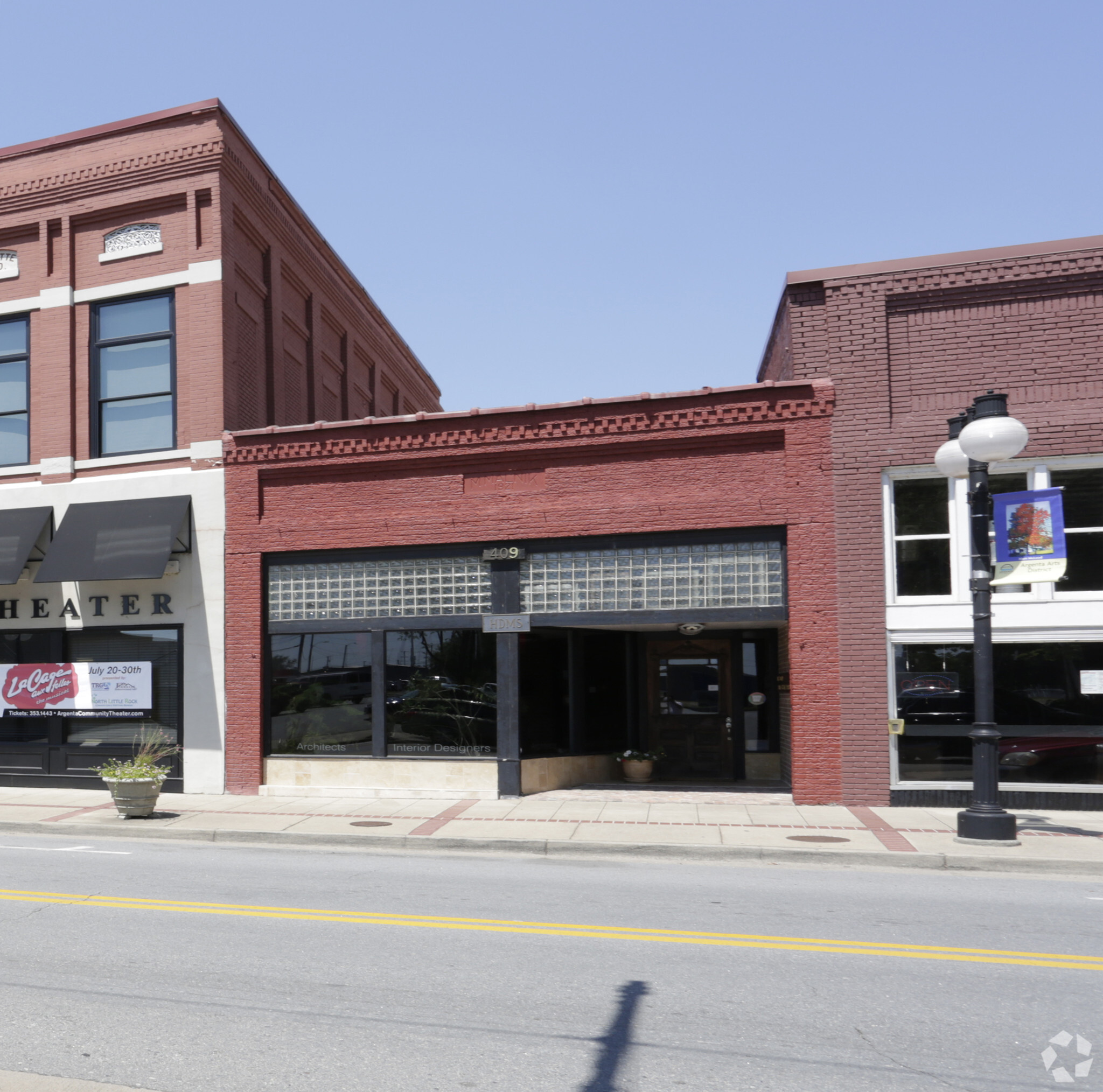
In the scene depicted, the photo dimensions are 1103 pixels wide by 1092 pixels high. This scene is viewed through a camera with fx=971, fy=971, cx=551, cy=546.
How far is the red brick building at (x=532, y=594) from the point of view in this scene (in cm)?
1455

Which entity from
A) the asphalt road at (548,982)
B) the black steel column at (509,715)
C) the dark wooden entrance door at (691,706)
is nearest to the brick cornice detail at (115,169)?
the black steel column at (509,715)

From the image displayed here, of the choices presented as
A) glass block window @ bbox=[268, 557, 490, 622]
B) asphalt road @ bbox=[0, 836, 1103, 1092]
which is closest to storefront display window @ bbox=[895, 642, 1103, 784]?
asphalt road @ bbox=[0, 836, 1103, 1092]

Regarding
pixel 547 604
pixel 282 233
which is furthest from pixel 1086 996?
pixel 282 233

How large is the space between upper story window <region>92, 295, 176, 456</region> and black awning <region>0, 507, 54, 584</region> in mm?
1551

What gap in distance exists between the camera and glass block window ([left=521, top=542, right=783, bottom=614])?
14617 millimetres

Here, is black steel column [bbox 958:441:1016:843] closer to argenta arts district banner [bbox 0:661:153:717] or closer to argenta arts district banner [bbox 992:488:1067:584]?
argenta arts district banner [bbox 992:488:1067:584]

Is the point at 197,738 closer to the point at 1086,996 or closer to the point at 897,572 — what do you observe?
the point at 897,572

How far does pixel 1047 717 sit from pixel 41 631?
16.3 meters

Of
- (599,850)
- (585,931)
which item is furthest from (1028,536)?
(585,931)

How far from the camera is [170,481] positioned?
16.8 m

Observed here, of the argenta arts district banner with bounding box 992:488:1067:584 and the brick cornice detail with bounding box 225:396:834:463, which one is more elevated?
the brick cornice detail with bounding box 225:396:834:463

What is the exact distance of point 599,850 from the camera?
11219 mm

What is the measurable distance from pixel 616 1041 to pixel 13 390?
17.4m

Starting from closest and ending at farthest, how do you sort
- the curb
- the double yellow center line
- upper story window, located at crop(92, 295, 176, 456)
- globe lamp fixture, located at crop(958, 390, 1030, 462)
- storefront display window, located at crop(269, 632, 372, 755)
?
the double yellow center line
the curb
globe lamp fixture, located at crop(958, 390, 1030, 462)
storefront display window, located at crop(269, 632, 372, 755)
upper story window, located at crop(92, 295, 176, 456)
